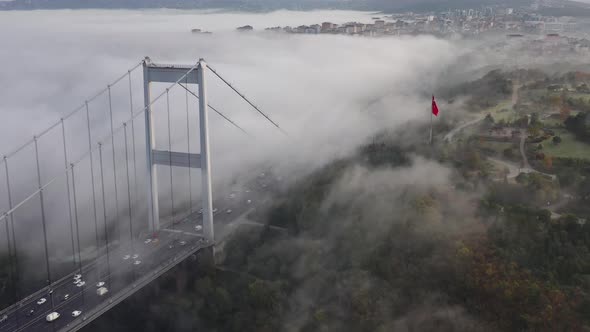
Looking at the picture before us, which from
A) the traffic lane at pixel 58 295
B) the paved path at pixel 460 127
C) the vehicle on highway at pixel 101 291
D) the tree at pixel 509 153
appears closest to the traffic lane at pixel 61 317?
the traffic lane at pixel 58 295

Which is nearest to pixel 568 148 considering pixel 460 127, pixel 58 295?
pixel 460 127

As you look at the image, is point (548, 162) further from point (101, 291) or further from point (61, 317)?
point (61, 317)

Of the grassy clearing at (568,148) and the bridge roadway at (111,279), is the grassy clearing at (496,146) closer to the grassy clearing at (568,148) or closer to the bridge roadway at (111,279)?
the grassy clearing at (568,148)

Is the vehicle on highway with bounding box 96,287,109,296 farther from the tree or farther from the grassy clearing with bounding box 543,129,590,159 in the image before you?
the grassy clearing with bounding box 543,129,590,159

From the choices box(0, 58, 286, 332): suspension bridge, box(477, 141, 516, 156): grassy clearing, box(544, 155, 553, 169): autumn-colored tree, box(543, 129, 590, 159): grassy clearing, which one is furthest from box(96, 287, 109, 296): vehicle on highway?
box(543, 129, 590, 159): grassy clearing

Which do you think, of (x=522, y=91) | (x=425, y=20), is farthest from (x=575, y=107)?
(x=425, y=20)

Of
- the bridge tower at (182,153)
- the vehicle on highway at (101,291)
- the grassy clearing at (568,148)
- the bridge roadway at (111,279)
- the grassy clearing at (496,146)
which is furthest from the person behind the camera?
the grassy clearing at (496,146)
